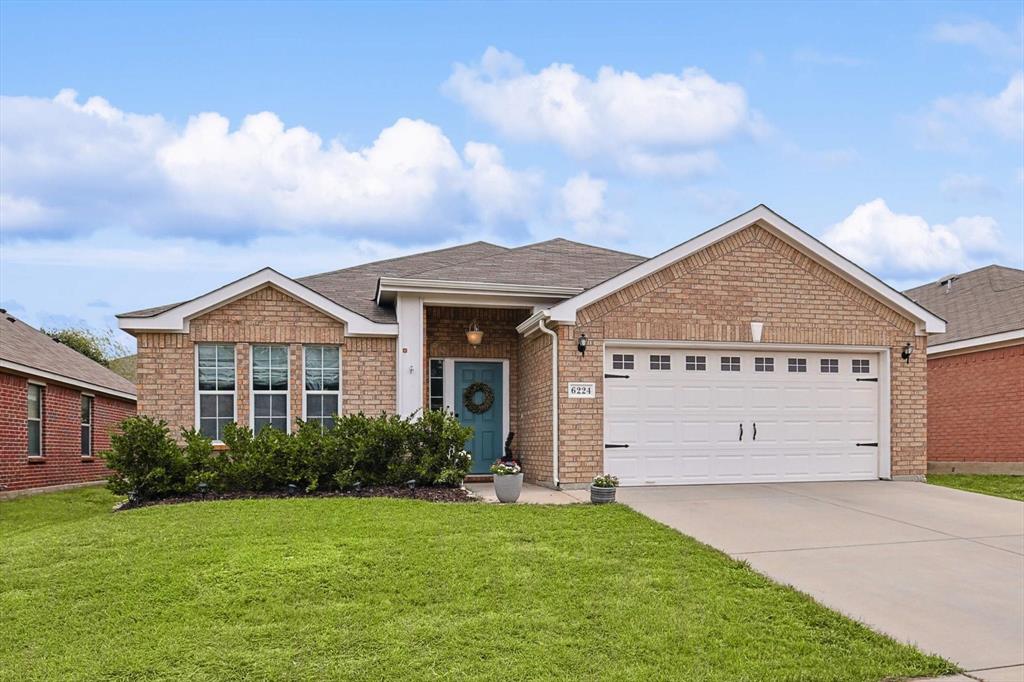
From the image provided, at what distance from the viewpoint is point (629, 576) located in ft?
21.0

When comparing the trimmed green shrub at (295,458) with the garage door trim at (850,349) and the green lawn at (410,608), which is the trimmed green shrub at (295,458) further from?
the garage door trim at (850,349)

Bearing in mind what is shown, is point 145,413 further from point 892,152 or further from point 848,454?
point 892,152

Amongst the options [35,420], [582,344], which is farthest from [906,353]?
[35,420]

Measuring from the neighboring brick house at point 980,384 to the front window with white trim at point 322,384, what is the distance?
13420 millimetres

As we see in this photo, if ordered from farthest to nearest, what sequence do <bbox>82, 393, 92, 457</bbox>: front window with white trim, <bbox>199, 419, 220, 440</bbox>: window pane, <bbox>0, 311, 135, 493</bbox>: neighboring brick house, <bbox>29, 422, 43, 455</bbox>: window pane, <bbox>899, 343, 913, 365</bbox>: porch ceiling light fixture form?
<bbox>82, 393, 92, 457</bbox>: front window with white trim, <bbox>29, 422, 43, 455</bbox>: window pane, <bbox>0, 311, 135, 493</bbox>: neighboring brick house, <bbox>899, 343, 913, 365</bbox>: porch ceiling light fixture, <bbox>199, 419, 220, 440</bbox>: window pane

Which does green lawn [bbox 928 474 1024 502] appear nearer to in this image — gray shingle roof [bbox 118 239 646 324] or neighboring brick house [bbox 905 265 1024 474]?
neighboring brick house [bbox 905 265 1024 474]

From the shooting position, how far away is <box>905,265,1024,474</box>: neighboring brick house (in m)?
Result: 15.7

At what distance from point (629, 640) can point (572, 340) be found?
23.7ft

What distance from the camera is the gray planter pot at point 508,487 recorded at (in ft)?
33.8

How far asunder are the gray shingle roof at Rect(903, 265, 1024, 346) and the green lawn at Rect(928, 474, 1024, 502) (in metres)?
3.01

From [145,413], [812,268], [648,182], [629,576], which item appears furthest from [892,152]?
[145,413]

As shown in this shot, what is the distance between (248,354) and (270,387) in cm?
66

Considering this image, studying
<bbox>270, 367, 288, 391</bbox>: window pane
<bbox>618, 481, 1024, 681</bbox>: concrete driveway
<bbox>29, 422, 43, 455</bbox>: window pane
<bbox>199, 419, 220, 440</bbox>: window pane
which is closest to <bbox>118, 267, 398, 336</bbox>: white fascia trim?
<bbox>270, 367, 288, 391</bbox>: window pane

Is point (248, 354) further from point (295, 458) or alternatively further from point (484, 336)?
point (484, 336)
